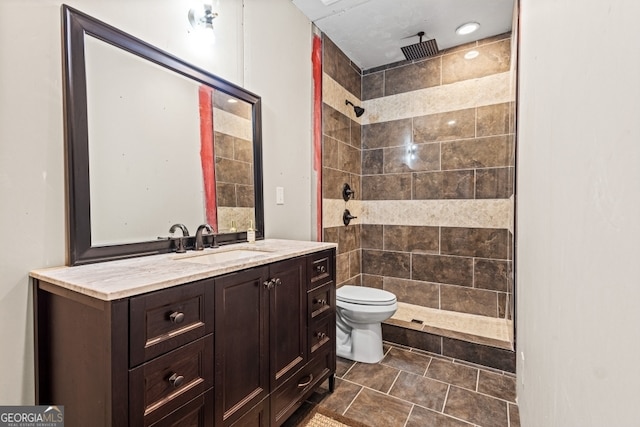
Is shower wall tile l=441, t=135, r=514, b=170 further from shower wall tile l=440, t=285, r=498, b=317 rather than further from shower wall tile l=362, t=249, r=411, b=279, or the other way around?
shower wall tile l=440, t=285, r=498, b=317

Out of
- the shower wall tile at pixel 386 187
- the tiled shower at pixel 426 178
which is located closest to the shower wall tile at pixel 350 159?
the tiled shower at pixel 426 178

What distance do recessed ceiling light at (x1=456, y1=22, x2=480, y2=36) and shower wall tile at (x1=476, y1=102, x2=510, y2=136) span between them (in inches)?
25.2

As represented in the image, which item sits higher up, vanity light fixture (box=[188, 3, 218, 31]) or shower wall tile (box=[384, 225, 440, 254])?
vanity light fixture (box=[188, 3, 218, 31])

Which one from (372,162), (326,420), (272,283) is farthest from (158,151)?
(372,162)

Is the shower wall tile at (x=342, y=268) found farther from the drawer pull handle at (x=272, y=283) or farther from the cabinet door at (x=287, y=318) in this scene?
the drawer pull handle at (x=272, y=283)

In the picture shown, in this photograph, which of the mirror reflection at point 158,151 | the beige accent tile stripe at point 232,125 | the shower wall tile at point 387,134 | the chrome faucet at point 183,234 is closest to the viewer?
the mirror reflection at point 158,151

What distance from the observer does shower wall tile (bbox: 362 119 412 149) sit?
2955mm

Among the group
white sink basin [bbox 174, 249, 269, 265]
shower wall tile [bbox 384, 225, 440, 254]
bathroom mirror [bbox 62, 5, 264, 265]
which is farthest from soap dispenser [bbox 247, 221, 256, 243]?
shower wall tile [bbox 384, 225, 440, 254]

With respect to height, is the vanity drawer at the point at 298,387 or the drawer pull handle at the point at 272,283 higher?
the drawer pull handle at the point at 272,283

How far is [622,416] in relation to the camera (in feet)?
1.20

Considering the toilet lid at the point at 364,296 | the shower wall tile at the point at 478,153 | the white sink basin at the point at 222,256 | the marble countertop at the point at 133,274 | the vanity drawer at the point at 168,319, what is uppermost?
the shower wall tile at the point at 478,153

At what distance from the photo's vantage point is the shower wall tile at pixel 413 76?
2811 mm

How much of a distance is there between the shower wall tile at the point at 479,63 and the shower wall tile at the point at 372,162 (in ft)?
2.95

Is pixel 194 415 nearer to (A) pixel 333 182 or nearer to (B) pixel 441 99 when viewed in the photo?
(A) pixel 333 182
